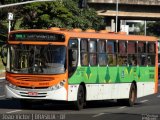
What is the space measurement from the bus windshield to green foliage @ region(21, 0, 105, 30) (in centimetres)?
4854

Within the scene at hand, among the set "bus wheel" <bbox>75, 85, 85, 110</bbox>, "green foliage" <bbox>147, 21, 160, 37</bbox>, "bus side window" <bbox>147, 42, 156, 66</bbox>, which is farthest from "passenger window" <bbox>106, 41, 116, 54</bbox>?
"green foliage" <bbox>147, 21, 160, 37</bbox>

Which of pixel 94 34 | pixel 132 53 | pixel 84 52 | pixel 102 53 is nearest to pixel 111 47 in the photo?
pixel 102 53

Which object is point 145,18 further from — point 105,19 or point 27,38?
point 27,38

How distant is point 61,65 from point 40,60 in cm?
69

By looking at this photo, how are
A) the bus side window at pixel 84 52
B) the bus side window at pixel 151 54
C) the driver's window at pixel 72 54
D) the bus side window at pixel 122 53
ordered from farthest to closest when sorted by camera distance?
the bus side window at pixel 151 54 < the bus side window at pixel 122 53 < the bus side window at pixel 84 52 < the driver's window at pixel 72 54

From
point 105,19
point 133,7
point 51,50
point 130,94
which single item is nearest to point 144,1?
point 133,7

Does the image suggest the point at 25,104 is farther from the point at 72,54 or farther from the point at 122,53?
the point at 122,53

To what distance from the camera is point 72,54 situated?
71.7 feet

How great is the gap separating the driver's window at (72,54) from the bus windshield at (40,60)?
0.77 ft

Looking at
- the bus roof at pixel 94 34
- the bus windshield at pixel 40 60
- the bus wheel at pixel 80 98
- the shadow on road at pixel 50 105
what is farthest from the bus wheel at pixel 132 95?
the bus windshield at pixel 40 60

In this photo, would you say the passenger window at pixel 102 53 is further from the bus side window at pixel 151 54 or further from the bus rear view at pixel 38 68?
the bus side window at pixel 151 54

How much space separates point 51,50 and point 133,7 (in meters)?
57.6

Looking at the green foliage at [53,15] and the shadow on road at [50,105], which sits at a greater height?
the green foliage at [53,15]

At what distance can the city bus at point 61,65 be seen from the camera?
21.4 meters
